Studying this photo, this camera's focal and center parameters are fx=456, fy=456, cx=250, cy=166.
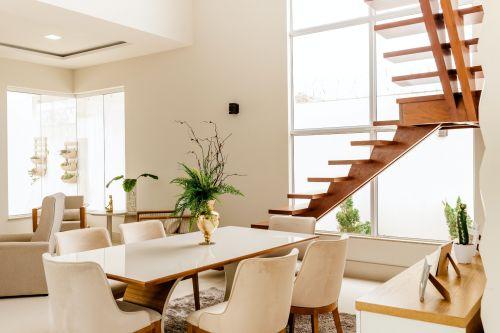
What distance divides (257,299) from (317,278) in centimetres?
65

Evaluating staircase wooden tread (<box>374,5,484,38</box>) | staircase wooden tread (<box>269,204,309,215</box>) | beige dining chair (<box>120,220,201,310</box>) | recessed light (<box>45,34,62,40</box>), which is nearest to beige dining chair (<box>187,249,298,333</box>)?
beige dining chair (<box>120,220,201,310</box>)

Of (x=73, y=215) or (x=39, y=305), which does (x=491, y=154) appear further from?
(x=73, y=215)

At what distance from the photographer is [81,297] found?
2295mm

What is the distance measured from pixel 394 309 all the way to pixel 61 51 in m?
7.34

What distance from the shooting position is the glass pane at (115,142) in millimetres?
8062

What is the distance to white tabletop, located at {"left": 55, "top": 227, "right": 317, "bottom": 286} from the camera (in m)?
2.51

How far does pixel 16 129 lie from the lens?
307 inches

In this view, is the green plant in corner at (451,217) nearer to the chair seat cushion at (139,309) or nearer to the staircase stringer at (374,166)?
the staircase stringer at (374,166)

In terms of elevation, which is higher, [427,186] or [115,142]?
[115,142]

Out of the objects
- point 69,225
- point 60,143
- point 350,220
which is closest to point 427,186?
point 350,220

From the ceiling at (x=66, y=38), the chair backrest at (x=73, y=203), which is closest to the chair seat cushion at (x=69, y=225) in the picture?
the chair backrest at (x=73, y=203)

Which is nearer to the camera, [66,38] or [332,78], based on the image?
[332,78]

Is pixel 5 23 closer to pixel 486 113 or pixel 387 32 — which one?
pixel 387 32

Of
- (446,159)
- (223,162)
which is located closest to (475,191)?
(446,159)
